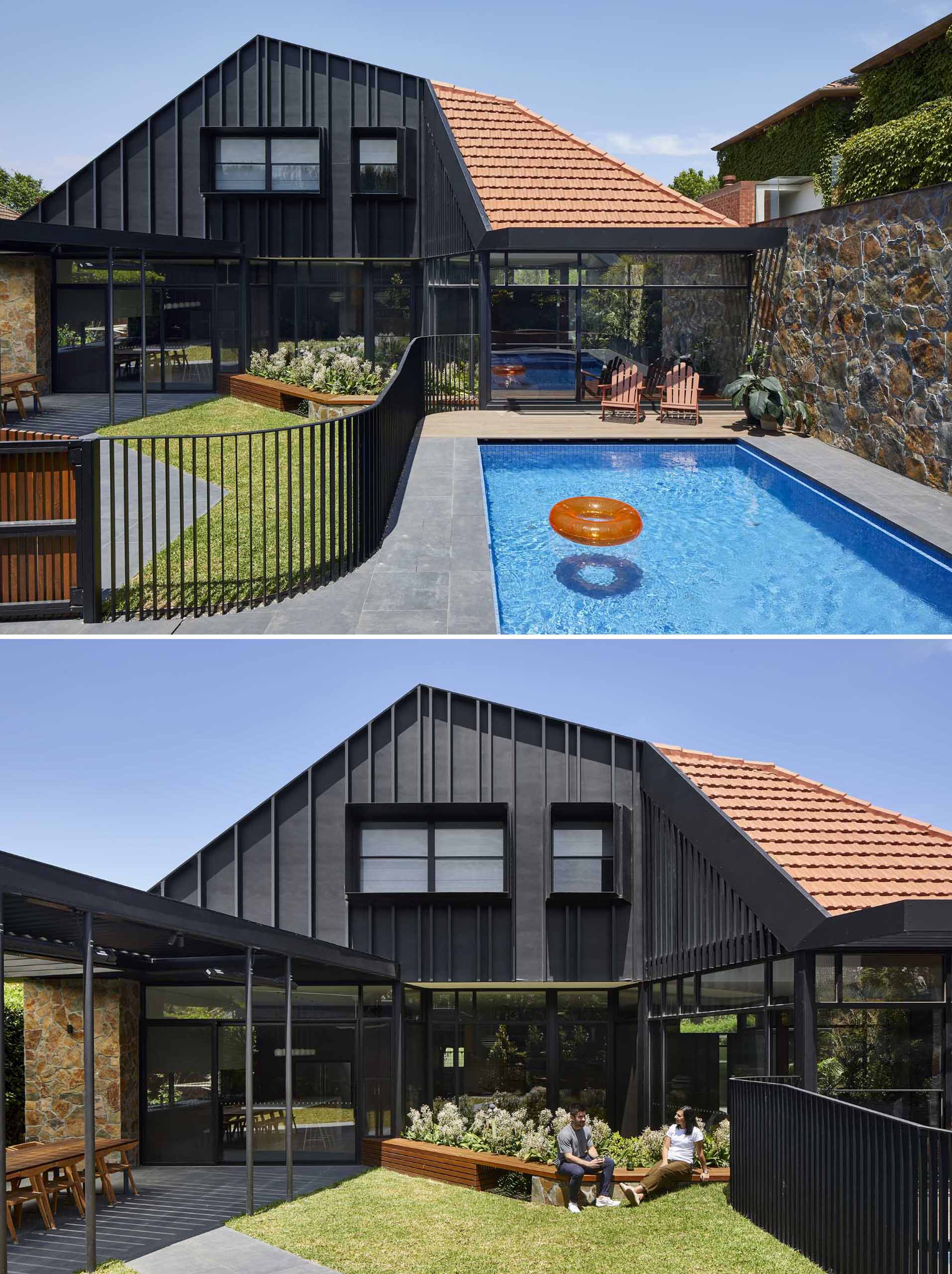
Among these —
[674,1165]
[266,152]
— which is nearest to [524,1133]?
[674,1165]

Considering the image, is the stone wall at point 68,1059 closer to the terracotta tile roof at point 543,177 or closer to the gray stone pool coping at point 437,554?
the gray stone pool coping at point 437,554

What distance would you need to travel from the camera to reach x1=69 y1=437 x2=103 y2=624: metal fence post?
10.4 m

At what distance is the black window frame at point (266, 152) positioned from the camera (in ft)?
86.5

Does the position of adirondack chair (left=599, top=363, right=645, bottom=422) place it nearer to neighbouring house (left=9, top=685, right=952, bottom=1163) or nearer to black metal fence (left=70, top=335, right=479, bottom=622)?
black metal fence (left=70, top=335, right=479, bottom=622)

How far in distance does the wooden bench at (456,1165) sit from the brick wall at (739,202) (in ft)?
112

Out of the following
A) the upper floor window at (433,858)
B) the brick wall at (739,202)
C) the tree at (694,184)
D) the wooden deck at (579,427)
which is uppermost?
the tree at (694,184)

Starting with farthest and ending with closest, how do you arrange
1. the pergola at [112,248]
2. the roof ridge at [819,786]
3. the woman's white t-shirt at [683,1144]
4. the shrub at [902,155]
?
the shrub at [902,155]
the pergola at [112,248]
the roof ridge at [819,786]
the woman's white t-shirt at [683,1144]

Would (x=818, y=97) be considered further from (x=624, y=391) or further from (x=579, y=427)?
(x=579, y=427)

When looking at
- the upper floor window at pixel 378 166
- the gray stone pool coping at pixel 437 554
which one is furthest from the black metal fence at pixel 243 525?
the upper floor window at pixel 378 166

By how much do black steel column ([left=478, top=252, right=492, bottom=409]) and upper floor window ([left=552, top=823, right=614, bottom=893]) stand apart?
1050cm

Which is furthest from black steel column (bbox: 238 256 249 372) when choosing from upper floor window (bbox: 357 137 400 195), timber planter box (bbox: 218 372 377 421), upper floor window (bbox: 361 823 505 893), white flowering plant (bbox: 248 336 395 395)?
upper floor window (bbox: 361 823 505 893)

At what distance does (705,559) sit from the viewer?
14414 mm

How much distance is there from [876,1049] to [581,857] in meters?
6.09

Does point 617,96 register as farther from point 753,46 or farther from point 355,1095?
point 355,1095
